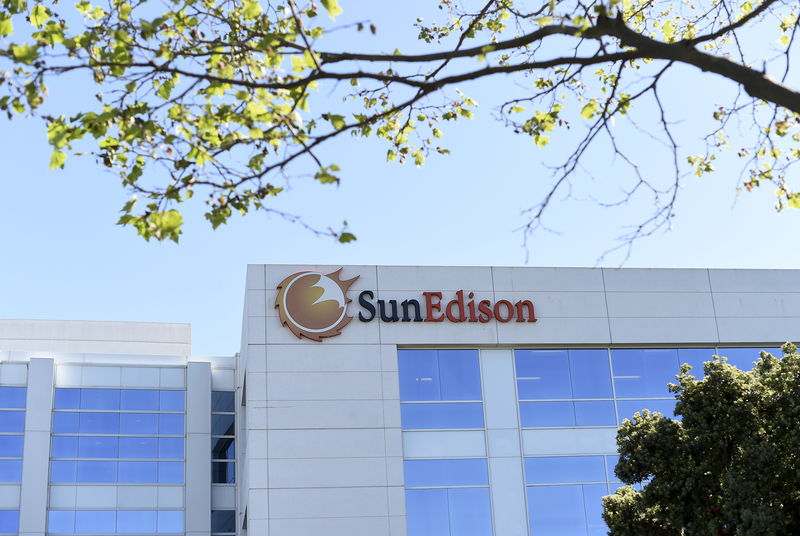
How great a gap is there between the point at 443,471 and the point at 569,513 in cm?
327

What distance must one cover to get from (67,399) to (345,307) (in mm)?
10253

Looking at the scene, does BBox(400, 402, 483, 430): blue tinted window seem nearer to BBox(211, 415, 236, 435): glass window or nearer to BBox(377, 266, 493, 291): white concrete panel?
BBox(377, 266, 493, 291): white concrete panel

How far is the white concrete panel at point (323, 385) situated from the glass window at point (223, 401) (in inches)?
305

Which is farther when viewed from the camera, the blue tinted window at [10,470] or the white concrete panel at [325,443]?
the blue tinted window at [10,470]

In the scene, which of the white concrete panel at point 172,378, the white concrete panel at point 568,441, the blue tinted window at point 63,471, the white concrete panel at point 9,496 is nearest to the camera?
the white concrete panel at point 568,441

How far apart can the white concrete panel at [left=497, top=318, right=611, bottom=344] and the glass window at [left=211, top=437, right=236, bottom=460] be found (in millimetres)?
10067

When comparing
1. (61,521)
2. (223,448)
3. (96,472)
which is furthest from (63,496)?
(223,448)

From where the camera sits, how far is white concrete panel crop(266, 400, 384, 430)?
89.1 feet

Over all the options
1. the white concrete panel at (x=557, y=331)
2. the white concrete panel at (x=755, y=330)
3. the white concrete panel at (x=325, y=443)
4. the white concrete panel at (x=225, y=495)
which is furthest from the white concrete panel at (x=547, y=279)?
the white concrete panel at (x=225, y=495)

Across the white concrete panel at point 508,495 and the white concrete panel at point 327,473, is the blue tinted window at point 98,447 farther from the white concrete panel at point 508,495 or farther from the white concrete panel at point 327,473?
the white concrete panel at point 508,495

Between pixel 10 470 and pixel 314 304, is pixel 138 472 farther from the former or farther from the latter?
pixel 314 304

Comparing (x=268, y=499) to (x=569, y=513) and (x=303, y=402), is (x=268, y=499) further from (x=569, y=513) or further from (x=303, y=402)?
(x=569, y=513)

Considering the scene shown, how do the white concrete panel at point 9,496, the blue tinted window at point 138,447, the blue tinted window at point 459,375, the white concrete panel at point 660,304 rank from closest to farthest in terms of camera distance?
the blue tinted window at point 459,375 < the white concrete panel at point 660,304 < the white concrete panel at point 9,496 < the blue tinted window at point 138,447

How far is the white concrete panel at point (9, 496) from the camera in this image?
3159 cm
